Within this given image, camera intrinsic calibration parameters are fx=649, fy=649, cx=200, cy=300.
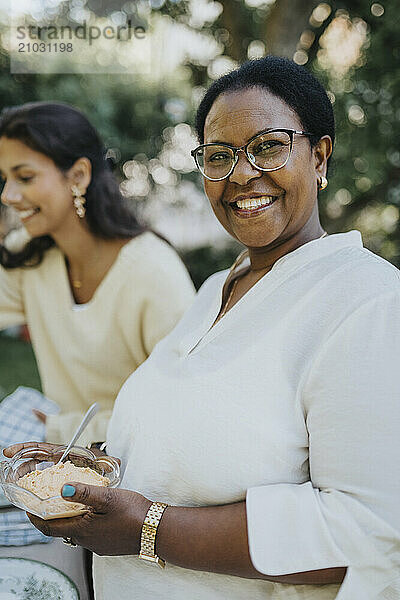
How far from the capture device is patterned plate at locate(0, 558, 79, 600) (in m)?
1.30

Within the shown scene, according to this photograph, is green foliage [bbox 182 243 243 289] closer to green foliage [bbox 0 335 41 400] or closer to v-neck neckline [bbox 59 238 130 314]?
green foliage [bbox 0 335 41 400]

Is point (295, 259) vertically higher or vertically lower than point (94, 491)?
higher

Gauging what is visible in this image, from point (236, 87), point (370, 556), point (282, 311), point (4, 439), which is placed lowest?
point (4, 439)

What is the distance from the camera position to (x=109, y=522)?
3.70 feet

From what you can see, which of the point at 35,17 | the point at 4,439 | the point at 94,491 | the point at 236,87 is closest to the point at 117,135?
the point at 35,17

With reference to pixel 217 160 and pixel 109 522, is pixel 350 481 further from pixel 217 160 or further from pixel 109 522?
pixel 217 160

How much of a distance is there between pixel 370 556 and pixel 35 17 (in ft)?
12.0

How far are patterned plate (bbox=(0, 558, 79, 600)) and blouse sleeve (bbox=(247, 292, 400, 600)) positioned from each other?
48cm

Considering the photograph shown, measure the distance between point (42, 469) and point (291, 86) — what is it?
928mm

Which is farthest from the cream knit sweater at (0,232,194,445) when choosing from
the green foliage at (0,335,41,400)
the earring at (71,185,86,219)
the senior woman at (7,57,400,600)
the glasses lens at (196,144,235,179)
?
the green foliage at (0,335,41,400)

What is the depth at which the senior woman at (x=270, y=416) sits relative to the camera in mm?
1021

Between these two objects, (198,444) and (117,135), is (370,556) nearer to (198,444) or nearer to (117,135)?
(198,444)

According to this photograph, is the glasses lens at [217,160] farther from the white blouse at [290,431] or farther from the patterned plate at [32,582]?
the patterned plate at [32,582]

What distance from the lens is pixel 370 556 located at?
3.33 feet
